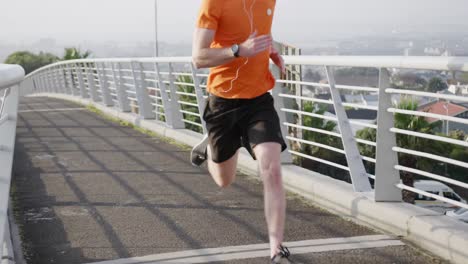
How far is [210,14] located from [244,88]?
0.54 meters

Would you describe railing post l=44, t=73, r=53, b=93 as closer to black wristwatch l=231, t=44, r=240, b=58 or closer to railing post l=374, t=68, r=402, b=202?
railing post l=374, t=68, r=402, b=202

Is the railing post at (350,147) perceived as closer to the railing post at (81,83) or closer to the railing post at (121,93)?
the railing post at (121,93)

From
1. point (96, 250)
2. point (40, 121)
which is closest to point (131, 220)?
point (96, 250)

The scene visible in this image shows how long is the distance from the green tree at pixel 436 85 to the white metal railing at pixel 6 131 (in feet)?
9.05

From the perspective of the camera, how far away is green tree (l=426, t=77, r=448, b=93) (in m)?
5.46

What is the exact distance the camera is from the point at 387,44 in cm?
903

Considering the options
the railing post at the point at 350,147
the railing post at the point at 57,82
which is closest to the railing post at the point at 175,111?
the railing post at the point at 350,147

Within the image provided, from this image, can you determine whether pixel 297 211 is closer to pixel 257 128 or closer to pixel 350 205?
pixel 350 205

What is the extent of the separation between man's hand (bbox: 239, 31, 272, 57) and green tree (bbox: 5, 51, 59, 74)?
117655mm

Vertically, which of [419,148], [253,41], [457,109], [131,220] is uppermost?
[253,41]

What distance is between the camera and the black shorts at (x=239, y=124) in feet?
16.9

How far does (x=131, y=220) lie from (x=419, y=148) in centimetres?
1103

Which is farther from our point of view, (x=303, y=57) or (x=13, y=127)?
(x=303, y=57)

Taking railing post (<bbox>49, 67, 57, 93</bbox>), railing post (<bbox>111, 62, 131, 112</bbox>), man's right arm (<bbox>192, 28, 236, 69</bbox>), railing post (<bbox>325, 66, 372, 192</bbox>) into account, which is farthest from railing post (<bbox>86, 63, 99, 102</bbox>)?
man's right arm (<bbox>192, 28, 236, 69</bbox>)
